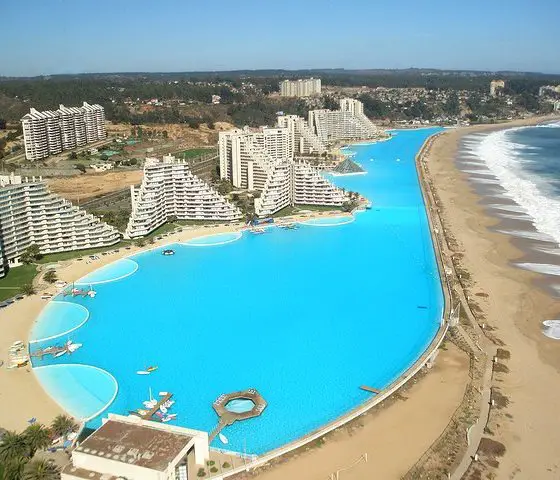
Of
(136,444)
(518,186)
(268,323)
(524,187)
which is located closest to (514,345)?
(268,323)

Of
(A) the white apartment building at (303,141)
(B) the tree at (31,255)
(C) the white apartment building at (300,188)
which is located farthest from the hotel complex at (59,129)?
(B) the tree at (31,255)

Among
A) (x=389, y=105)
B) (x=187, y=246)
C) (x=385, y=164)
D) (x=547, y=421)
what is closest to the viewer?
(x=547, y=421)

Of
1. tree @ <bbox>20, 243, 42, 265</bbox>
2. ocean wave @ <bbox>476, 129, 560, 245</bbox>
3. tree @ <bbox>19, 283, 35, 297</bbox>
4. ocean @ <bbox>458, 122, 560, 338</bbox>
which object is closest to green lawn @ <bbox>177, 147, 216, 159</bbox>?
ocean @ <bbox>458, 122, 560, 338</bbox>

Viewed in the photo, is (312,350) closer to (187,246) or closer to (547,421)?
(547,421)

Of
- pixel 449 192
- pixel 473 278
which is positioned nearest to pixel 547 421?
pixel 473 278

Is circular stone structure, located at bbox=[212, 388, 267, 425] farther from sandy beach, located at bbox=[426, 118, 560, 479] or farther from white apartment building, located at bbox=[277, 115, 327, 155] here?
white apartment building, located at bbox=[277, 115, 327, 155]
